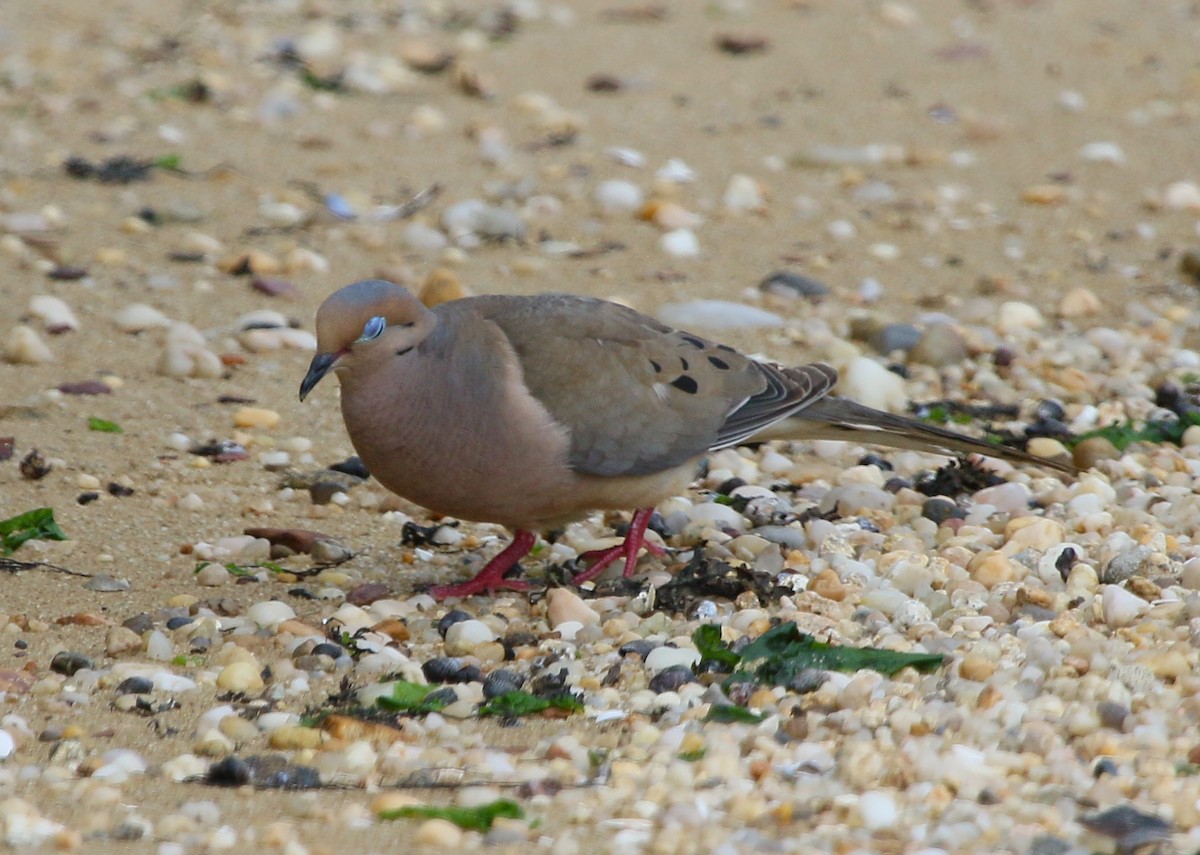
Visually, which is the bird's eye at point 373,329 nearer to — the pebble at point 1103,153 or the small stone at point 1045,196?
the small stone at point 1045,196

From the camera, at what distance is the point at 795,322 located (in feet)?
24.2

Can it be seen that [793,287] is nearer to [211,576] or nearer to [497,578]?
[497,578]

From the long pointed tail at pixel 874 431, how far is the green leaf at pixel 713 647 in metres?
1.05

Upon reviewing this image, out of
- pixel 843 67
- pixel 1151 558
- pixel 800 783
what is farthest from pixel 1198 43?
pixel 800 783

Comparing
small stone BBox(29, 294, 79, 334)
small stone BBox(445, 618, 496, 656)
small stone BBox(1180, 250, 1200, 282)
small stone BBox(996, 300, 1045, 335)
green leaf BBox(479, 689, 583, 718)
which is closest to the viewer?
green leaf BBox(479, 689, 583, 718)

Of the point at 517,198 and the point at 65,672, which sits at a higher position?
the point at 65,672

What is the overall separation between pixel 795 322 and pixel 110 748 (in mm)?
4328

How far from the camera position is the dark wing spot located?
5094mm

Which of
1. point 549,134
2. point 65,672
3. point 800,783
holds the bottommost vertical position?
point 549,134

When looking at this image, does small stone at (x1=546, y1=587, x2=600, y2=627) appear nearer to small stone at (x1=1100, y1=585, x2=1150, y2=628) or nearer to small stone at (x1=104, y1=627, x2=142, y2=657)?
small stone at (x1=104, y1=627, x2=142, y2=657)

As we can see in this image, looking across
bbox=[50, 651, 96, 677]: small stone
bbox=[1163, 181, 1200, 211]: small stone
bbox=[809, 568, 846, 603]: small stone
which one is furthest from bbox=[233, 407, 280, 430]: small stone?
bbox=[1163, 181, 1200, 211]: small stone

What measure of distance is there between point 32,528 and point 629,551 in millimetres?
1795

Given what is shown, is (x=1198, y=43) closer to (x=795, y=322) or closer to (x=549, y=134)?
(x=549, y=134)

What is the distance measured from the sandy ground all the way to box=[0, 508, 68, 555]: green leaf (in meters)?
0.07
